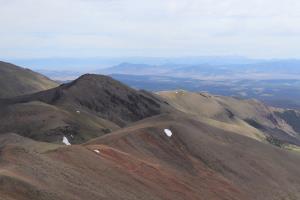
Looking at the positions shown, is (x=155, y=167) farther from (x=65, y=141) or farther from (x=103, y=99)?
(x=103, y=99)

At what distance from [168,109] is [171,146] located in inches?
3898

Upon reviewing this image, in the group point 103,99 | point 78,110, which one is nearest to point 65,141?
point 78,110

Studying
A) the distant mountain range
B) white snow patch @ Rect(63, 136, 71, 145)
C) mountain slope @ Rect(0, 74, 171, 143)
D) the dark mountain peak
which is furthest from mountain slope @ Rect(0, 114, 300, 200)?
the dark mountain peak

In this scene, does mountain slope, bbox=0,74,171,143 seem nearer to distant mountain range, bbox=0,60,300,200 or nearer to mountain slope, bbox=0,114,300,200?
distant mountain range, bbox=0,60,300,200

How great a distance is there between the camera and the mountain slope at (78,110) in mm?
120812

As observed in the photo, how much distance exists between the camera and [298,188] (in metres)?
101

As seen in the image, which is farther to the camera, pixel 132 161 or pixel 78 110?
pixel 78 110

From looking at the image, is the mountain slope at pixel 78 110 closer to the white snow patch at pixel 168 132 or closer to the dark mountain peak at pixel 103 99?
the dark mountain peak at pixel 103 99

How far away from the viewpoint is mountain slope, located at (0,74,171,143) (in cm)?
12081

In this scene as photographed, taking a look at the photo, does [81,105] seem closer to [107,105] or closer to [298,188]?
[107,105]

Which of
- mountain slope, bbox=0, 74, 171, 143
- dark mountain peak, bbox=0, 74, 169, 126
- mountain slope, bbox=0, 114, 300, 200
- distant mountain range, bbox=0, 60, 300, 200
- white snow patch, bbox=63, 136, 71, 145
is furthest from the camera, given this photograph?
dark mountain peak, bbox=0, 74, 169, 126

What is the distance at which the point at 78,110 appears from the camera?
15188 cm

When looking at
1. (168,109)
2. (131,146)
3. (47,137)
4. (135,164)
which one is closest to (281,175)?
(131,146)

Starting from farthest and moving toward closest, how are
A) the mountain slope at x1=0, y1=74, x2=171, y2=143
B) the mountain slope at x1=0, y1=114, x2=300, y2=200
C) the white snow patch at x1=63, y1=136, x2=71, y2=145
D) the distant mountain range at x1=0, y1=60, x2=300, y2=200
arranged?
the mountain slope at x1=0, y1=74, x2=171, y2=143 < the white snow patch at x1=63, y1=136, x2=71, y2=145 < the distant mountain range at x1=0, y1=60, x2=300, y2=200 < the mountain slope at x1=0, y1=114, x2=300, y2=200
